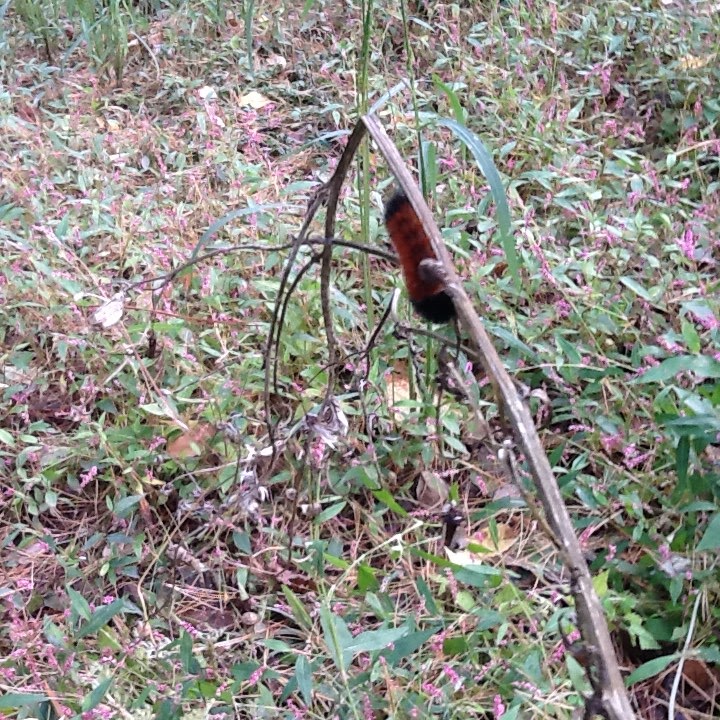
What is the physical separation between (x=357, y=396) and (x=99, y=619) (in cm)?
61

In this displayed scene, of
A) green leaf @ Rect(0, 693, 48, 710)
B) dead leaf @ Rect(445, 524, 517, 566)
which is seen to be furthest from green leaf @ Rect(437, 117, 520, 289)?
green leaf @ Rect(0, 693, 48, 710)

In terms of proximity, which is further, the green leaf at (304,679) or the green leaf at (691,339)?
the green leaf at (691,339)

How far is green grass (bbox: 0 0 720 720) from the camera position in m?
1.18

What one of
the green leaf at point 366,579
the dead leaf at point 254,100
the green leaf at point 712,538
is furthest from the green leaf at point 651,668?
the dead leaf at point 254,100

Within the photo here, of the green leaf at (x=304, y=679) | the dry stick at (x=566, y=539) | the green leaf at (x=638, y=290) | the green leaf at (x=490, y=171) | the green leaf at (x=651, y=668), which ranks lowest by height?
the green leaf at (x=651, y=668)

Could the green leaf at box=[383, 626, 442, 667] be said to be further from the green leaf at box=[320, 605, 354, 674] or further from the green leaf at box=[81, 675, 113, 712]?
the green leaf at box=[81, 675, 113, 712]

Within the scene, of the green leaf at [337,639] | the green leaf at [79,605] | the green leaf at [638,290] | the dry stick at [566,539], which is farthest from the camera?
the green leaf at [638,290]

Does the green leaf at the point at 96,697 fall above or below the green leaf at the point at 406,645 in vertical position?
below

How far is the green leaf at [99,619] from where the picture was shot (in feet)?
4.06

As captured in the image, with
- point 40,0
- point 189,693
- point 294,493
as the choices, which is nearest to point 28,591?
point 189,693

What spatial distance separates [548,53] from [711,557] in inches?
72.8

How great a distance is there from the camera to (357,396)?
1549mm

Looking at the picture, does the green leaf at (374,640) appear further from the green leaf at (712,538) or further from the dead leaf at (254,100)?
the dead leaf at (254,100)

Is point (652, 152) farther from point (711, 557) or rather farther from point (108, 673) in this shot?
point (108, 673)
